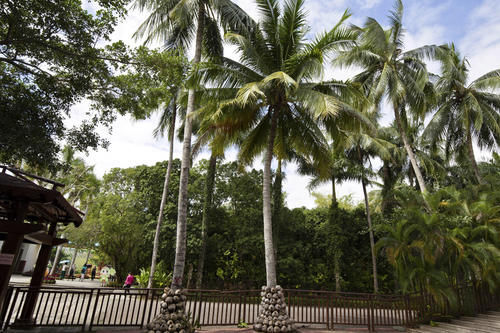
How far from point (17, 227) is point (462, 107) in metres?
21.1

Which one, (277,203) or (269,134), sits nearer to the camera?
(269,134)

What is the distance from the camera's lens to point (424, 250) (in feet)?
33.3

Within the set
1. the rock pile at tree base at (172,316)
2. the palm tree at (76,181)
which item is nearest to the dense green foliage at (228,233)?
the palm tree at (76,181)

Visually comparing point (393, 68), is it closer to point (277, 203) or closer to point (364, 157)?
point (364, 157)

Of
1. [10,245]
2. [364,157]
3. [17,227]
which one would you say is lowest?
[10,245]

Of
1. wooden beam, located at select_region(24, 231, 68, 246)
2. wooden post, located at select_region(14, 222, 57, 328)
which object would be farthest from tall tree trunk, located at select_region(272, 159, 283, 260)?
wooden post, located at select_region(14, 222, 57, 328)

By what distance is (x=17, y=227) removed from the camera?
18.4 feet

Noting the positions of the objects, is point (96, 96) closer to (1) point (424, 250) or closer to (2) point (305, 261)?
(1) point (424, 250)

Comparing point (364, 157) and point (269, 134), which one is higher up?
point (364, 157)

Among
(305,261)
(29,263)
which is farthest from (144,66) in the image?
(29,263)

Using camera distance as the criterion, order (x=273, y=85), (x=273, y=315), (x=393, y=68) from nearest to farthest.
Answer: (x=273, y=315), (x=273, y=85), (x=393, y=68)

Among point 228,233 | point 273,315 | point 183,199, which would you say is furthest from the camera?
point 228,233

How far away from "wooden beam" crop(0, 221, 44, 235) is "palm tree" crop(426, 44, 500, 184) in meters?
19.0

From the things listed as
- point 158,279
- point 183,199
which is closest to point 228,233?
point 158,279
